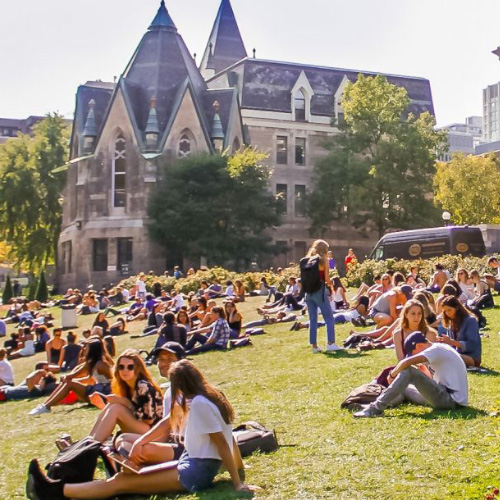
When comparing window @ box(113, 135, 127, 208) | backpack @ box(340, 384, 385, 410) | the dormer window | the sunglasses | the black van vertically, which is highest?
the dormer window

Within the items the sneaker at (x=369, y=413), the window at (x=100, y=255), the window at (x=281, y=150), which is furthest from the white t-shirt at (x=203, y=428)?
the window at (x=281, y=150)

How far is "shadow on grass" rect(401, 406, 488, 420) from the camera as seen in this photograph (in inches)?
448

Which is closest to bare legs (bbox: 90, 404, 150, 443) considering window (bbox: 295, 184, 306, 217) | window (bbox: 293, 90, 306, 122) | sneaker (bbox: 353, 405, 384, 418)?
sneaker (bbox: 353, 405, 384, 418)

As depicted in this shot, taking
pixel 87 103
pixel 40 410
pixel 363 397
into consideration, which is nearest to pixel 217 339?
pixel 40 410

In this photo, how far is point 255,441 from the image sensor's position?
1082cm

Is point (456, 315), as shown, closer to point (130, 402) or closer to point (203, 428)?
point (130, 402)

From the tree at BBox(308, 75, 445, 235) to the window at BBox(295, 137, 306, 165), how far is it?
4908 millimetres

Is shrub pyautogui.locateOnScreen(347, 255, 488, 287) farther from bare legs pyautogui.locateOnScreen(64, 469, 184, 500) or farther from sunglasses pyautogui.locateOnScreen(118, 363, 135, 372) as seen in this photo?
bare legs pyautogui.locateOnScreen(64, 469, 184, 500)

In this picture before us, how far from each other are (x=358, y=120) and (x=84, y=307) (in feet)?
88.7

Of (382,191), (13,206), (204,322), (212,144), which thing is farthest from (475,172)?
(204,322)

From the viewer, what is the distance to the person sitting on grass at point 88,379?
16.2m

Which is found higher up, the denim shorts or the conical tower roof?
the conical tower roof

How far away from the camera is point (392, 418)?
38.3ft

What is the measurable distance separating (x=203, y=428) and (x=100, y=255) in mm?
52486
